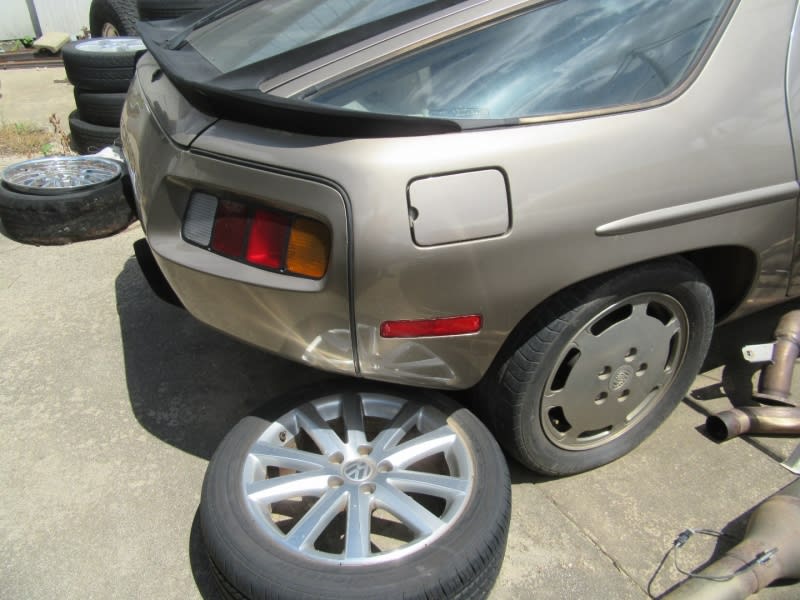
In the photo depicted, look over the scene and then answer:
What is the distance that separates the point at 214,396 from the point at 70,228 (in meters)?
1.65

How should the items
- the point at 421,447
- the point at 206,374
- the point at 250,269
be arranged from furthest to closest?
the point at 206,374 → the point at 421,447 → the point at 250,269

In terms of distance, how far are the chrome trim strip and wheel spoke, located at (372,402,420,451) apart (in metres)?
0.79

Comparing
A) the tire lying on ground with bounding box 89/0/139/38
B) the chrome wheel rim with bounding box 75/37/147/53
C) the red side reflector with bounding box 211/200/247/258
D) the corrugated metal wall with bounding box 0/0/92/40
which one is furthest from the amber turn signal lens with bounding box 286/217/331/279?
the corrugated metal wall with bounding box 0/0/92/40

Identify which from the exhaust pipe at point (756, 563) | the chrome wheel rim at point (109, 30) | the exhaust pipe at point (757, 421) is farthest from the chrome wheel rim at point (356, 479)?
the chrome wheel rim at point (109, 30)

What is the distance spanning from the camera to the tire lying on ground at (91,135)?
4.60 m

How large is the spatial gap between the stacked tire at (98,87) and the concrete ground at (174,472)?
5.97ft

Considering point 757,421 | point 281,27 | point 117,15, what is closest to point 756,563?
point 757,421

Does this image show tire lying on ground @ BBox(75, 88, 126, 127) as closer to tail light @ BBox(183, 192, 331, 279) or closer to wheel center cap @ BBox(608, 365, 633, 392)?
tail light @ BBox(183, 192, 331, 279)

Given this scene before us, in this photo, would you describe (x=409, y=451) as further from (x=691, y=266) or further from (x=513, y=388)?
(x=691, y=266)

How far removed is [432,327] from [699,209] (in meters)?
0.82

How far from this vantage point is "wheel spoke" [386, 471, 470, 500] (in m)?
1.89

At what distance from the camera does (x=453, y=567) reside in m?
1.67

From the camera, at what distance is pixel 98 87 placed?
4.58 m

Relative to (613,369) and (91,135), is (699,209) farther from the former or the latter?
(91,135)
